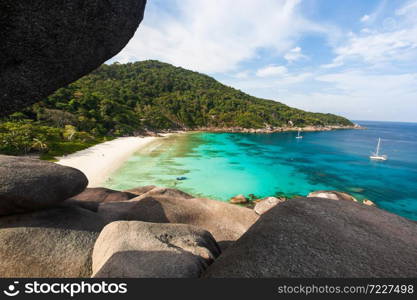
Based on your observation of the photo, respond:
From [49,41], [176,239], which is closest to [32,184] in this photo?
[176,239]

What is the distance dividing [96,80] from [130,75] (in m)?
30.6

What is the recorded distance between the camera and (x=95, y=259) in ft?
15.3

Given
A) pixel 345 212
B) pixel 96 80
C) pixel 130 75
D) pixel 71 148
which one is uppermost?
pixel 130 75

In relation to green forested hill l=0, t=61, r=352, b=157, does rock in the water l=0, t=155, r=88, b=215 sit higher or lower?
lower

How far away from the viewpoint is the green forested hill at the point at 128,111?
42250 millimetres

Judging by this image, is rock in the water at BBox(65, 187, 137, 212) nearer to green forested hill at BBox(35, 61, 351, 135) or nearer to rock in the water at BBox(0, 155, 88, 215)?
rock in the water at BBox(0, 155, 88, 215)

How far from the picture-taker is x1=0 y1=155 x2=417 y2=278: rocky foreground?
8.65ft

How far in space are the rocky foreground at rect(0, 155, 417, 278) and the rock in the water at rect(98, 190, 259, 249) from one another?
0.18 ft

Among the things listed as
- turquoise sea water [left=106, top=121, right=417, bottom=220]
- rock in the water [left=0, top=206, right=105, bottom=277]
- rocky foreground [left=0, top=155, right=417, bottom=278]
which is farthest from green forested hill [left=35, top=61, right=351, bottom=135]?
rock in the water [left=0, top=206, right=105, bottom=277]

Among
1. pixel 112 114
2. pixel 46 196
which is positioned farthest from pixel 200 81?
pixel 46 196

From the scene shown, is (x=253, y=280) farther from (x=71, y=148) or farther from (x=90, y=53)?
(x=71, y=148)

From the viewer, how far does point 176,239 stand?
4.64 metres

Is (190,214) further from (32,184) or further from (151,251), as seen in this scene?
(32,184)

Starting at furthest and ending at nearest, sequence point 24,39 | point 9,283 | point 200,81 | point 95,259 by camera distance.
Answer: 1. point 200,81
2. point 95,259
3. point 9,283
4. point 24,39
